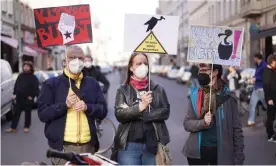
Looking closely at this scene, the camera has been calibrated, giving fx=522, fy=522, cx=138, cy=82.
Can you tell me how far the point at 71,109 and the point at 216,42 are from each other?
5.05ft

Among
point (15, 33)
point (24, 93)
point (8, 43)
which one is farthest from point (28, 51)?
point (24, 93)

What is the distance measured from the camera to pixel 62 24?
5.18 meters

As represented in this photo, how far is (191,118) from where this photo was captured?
4816mm

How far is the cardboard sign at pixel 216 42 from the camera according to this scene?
16.6 feet

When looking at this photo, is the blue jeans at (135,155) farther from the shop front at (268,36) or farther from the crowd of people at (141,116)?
the shop front at (268,36)

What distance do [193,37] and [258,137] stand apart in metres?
6.00

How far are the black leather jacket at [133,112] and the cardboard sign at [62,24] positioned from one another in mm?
857

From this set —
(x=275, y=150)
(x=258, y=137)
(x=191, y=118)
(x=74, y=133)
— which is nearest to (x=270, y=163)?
(x=275, y=150)

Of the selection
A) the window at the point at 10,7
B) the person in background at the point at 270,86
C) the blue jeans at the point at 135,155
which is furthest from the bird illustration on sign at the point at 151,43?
the window at the point at 10,7

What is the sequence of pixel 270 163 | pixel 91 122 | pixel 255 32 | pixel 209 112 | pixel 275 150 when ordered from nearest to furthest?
pixel 209 112 < pixel 91 122 < pixel 255 32 < pixel 270 163 < pixel 275 150

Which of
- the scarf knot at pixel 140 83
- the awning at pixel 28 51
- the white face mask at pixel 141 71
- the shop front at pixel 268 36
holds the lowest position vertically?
the scarf knot at pixel 140 83

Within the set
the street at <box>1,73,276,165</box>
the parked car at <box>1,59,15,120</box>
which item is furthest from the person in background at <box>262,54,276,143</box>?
the parked car at <box>1,59,15,120</box>

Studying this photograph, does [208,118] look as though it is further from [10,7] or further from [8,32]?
[10,7]

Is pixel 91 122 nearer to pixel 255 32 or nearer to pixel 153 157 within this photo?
pixel 153 157
